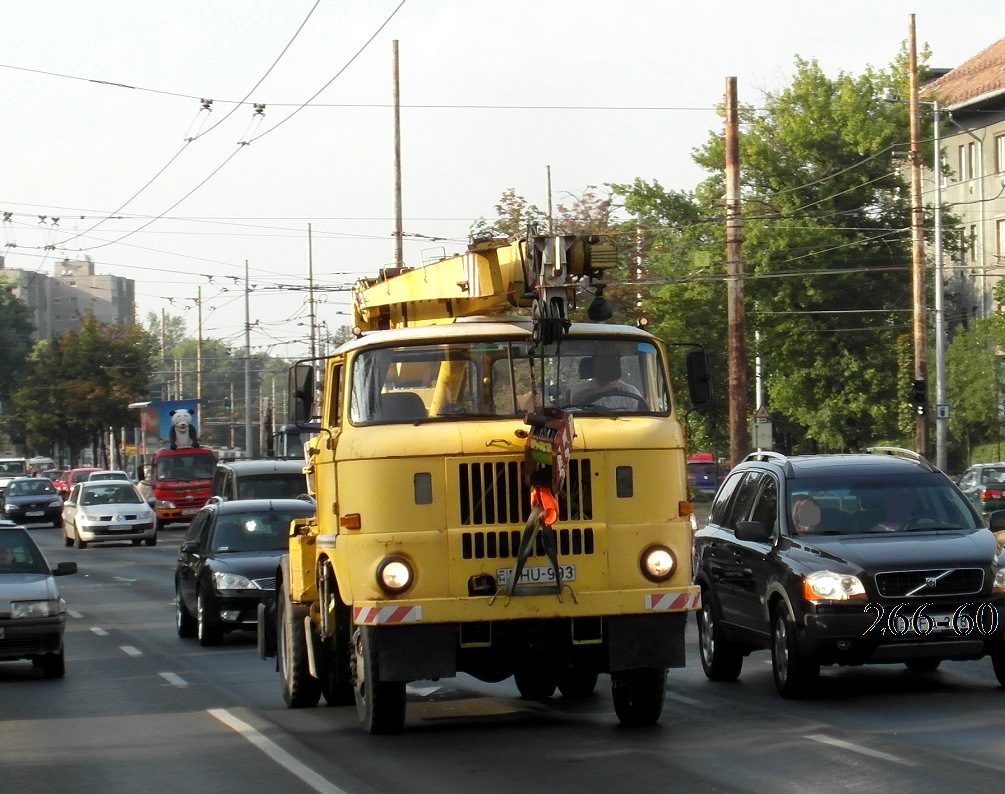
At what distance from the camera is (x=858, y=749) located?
9906mm

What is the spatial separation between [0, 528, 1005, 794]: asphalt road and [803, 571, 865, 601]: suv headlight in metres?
0.75

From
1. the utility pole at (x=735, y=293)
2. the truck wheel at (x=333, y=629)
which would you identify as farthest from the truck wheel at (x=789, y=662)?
the utility pole at (x=735, y=293)

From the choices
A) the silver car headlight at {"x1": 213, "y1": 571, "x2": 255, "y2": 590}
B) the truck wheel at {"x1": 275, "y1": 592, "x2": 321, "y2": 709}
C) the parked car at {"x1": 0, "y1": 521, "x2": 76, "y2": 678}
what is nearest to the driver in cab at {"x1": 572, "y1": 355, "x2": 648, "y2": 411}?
the truck wheel at {"x1": 275, "y1": 592, "x2": 321, "y2": 709}

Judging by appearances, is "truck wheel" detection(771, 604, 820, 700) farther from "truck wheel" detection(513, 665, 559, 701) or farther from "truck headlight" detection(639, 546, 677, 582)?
"truck headlight" detection(639, 546, 677, 582)

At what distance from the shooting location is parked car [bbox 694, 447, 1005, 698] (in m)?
11.9

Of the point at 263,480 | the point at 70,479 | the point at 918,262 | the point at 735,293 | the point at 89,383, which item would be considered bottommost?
the point at 70,479

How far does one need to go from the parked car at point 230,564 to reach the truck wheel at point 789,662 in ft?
23.2

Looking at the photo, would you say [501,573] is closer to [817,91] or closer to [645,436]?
[645,436]

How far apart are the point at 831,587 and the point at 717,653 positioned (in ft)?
6.72

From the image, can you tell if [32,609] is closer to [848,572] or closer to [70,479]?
[848,572]

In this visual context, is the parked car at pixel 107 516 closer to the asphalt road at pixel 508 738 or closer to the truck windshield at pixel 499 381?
the asphalt road at pixel 508 738

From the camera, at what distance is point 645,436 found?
1059 centimetres

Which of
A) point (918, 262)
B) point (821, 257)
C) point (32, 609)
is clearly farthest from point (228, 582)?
point (821, 257)

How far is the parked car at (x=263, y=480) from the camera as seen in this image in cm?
3228
